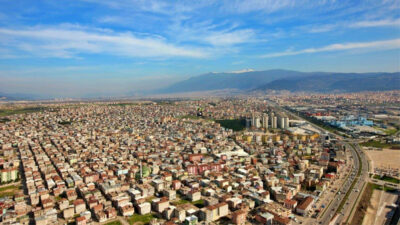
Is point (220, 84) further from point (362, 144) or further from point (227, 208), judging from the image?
point (227, 208)

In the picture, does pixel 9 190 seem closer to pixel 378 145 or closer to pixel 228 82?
pixel 378 145

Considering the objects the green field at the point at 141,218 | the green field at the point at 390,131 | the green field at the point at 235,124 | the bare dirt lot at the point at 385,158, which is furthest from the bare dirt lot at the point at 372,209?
the green field at the point at 235,124

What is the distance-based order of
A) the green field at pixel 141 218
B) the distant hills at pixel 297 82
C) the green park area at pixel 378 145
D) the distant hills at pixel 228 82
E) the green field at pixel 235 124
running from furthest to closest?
the distant hills at pixel 228 82, the distant hills at pixel 297 82, the green field at pixel 235 124, the green park area at pixel 378 145, the green field at pixel 141 218

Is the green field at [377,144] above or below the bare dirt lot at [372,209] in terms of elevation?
above

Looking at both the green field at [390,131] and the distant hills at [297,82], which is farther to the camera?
the distant hills at [297,82]

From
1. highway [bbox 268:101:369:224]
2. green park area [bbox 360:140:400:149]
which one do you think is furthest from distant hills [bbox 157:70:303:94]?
highway [bbox 268:101:369:224]

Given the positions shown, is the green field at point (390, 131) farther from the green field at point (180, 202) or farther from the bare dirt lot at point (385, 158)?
the green field at point (180, 202)
